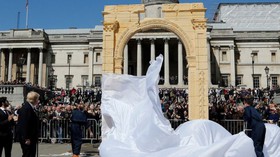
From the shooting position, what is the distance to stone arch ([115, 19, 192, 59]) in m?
15.0

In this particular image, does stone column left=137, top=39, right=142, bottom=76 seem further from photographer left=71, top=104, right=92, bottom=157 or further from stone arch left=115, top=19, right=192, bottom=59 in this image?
photographer left=71, top=104, right=92, bottom=157

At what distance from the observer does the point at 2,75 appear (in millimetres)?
67625

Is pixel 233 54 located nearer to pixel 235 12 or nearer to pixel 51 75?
pixel 235 12

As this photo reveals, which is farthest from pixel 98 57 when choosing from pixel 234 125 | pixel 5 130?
pixel 5 130

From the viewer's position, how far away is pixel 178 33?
15.0m

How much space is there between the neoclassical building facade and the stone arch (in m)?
42.0

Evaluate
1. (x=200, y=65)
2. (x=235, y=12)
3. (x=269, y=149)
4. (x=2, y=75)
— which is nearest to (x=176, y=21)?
(x=200, y=65)

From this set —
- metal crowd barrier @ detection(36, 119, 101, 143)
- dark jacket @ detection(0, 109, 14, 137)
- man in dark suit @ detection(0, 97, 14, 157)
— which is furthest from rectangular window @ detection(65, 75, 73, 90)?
dark jacket @ detection(0, 109, 14, 137)

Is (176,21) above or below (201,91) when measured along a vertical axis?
above

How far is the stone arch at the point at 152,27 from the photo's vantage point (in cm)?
1497

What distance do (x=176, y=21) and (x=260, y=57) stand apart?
173ft

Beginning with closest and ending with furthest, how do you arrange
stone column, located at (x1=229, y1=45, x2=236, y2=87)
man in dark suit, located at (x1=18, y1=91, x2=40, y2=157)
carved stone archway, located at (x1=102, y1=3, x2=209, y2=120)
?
man in dark suit, located at (x1=18, y1=91, x2=40, y2=157), carved stone archway, located at (x1=102, y1=3, x2=209, y2=120), stone column, located at (x1=229, y1=45, x2=236, y2=87)

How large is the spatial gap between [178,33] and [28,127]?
904 cm

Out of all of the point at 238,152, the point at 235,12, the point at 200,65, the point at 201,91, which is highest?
the point at 235,12
